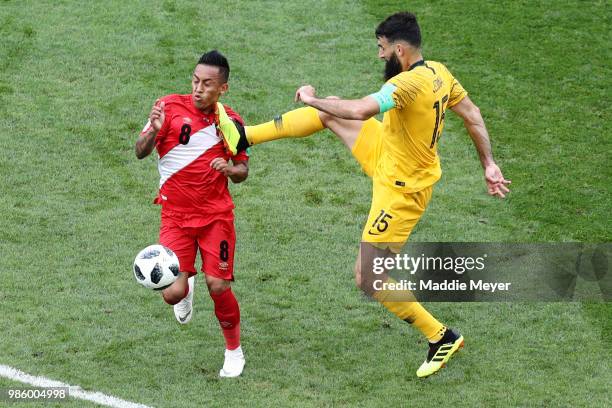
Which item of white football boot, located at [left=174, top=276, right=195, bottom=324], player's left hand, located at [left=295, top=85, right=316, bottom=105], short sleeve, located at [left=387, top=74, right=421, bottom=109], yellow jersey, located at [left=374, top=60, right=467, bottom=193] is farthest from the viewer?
white football boot, located at [left=174, top=276, right=195, bottom=324]

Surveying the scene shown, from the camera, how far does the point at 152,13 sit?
15156 mm

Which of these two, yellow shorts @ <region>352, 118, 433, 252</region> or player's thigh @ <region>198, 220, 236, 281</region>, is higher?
yellow shorts @ <region>352, 118, 433, 252</region>

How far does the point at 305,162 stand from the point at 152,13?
374cm

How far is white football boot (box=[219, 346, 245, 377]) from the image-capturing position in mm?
9102

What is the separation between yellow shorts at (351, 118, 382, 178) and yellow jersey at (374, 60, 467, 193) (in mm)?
62

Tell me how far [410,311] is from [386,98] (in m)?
1.83

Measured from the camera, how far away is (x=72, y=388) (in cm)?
879

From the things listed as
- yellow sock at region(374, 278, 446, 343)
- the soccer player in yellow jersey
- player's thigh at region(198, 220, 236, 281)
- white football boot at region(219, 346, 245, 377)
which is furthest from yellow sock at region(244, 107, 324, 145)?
white football boot at region(219, 346, 245, 377)

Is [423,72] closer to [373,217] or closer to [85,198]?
[373,217]

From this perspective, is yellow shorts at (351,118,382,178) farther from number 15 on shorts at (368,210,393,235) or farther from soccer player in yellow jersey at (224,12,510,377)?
number 15 on shorts at (368,210,393,235)

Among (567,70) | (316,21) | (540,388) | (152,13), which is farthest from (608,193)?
(152,13)

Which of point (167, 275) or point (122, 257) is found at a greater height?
point (167, 275)

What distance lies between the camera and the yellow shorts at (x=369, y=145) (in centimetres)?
930

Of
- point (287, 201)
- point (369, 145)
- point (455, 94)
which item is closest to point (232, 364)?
point (369, 145)
